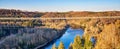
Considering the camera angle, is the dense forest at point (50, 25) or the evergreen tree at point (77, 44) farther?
the dense forest at point (50, 25)

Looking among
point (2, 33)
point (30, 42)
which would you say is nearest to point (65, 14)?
point (2, 33)

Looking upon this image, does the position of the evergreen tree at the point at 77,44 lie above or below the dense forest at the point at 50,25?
above

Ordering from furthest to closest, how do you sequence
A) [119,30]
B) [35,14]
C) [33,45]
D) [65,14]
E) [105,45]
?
1. [35,14]
2. [65,14]
3. [33,45]
4. [119,30]
5. [105,45]

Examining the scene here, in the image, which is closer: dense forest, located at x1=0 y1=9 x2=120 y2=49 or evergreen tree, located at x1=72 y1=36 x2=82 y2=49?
evergreen tree, located at x1=72 y1=36 x2=82 y2=49

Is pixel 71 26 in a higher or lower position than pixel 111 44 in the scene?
lower

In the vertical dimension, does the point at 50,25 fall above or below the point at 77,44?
below

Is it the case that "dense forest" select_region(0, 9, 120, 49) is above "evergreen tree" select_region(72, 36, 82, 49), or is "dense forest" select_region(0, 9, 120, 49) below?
below

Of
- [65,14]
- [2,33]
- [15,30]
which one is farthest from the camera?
[65,14]

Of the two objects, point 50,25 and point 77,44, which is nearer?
point 77,44

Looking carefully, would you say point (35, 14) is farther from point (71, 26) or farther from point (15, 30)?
point (15, 30)

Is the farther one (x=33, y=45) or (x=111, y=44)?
(x=33, y=45)
